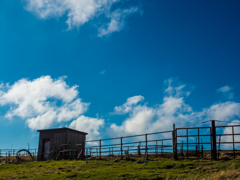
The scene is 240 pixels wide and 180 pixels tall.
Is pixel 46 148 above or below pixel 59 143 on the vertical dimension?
below

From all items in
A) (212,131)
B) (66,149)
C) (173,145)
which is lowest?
(66,149)

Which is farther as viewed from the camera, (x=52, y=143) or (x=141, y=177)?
(x=52, y=143)

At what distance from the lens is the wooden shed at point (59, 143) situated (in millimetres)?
30672

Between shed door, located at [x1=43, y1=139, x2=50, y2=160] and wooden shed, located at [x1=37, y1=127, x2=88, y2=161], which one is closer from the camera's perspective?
wooden shed, located at [x1=37, y1=127, x2=88, y2=161]

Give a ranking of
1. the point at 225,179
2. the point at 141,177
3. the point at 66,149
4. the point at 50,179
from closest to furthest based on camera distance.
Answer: the point at 225,179 < the point at 141,177 < the point at 50,179 < the point at 66,149

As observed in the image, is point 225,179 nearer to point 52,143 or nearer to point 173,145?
point 173,145

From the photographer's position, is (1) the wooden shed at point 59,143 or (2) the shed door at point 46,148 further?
(2) the shed door at point 46,148

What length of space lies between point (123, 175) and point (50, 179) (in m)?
4.46

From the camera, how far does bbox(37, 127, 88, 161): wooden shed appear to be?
30.7 metres

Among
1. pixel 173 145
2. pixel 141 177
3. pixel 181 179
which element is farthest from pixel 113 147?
pixel 181 179

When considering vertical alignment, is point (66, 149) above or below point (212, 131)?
below

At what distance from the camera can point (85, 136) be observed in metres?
35.2

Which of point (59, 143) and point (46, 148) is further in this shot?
point (46, 148)

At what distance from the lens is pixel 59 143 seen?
103ft
